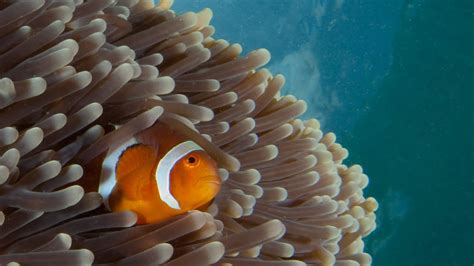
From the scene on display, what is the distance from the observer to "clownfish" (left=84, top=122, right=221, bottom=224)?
1.08 metres

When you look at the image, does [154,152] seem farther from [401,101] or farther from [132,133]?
[401,101]

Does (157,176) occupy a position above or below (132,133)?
below

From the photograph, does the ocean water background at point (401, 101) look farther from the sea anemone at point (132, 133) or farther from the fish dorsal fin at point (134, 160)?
the fish dorsal fin at point (134, 160)

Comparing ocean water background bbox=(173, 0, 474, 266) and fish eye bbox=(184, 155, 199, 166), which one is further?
ocean water background bbox=(173, 0, 474, 266)

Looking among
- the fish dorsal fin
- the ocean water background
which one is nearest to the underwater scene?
the fish dorsal fin

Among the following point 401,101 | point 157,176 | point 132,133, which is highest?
point 401,101

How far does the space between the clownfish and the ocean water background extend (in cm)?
461

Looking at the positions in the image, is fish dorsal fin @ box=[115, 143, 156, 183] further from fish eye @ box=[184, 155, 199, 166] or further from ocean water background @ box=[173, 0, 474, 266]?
ocean water background @ box=[173, 0, 474, 266]

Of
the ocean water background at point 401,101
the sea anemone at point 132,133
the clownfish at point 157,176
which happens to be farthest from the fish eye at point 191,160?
the ocean water background at point 401,101

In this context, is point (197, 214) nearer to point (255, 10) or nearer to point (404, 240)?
point (255, 10)

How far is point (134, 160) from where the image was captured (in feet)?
3.82

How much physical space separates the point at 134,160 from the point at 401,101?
7499mm

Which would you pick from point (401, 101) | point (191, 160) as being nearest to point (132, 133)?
point (191, 160)

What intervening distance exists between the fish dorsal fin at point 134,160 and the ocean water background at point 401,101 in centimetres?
462
